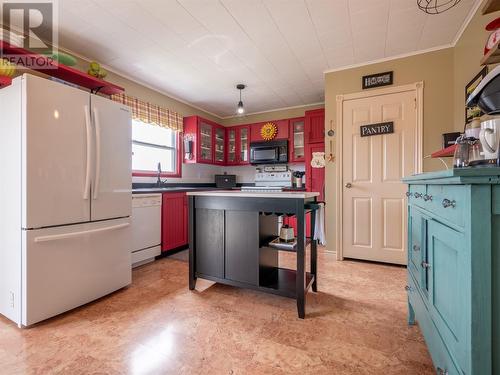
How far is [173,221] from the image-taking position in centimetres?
337

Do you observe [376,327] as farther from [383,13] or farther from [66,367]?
[383,13]

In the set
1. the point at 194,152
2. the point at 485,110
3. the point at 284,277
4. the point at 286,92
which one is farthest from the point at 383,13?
the point at 194,152

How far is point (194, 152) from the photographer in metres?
4.22

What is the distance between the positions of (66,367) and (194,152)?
3.34 metres

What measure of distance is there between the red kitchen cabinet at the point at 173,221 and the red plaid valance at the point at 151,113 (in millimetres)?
1187

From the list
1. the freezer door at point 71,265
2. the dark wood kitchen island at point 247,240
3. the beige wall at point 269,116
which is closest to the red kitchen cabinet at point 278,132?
the beige wall at point 269,116

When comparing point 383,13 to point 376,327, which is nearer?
point 376,327

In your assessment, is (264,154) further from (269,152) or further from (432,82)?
(432,82)

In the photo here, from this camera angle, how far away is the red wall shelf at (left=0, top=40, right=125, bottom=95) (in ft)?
6.48

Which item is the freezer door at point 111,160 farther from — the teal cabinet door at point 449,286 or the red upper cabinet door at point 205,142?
the teal cabinet door at point 449,286

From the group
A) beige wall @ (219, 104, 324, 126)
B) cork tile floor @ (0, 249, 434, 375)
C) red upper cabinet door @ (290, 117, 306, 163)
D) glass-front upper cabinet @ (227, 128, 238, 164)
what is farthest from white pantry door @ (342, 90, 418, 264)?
glass-front upper cabinet @ (227, 128, 238, 164)

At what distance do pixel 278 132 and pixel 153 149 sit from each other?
2.32 meters

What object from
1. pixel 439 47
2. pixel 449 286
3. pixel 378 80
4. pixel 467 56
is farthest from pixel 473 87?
pixel 449 286

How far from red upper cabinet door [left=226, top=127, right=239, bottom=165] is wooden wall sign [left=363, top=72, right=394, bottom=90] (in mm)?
2750
